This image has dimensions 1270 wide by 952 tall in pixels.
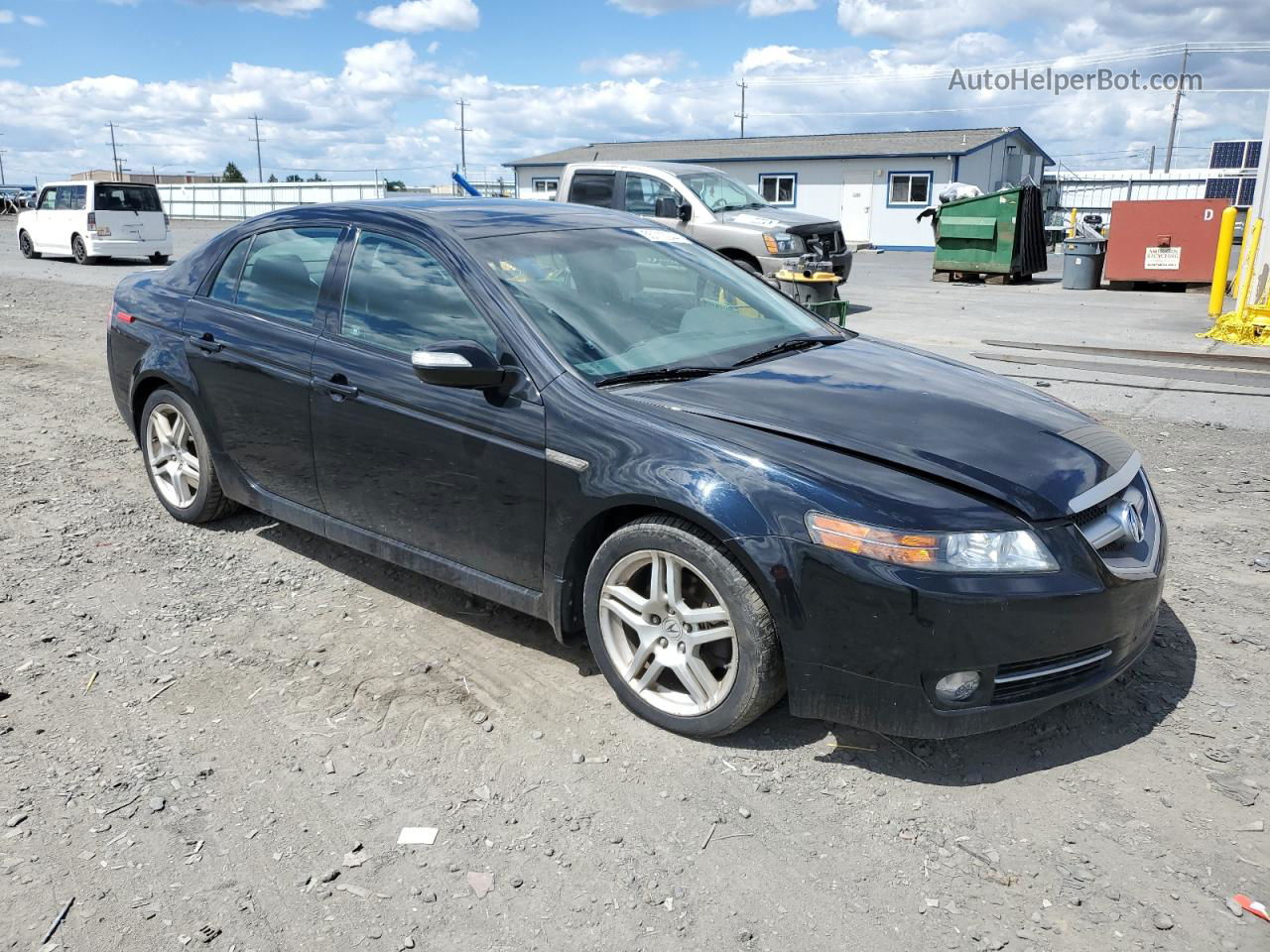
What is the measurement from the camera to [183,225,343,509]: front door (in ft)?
13.9

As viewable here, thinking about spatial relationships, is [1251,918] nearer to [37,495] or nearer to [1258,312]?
[37,495]

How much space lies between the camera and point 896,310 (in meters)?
15.7

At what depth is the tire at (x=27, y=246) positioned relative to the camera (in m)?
25.4

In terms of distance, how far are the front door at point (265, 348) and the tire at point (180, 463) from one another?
0.23m

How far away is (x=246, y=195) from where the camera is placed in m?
52.8

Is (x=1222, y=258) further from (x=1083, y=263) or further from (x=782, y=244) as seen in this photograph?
(x=782, y=244)

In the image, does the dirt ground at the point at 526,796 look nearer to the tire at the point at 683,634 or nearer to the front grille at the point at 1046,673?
the tire at the point at 683,634

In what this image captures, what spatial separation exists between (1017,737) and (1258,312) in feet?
38.4

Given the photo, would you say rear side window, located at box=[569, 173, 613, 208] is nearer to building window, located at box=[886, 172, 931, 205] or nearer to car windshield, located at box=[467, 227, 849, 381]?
Answer: car windshield, located at box=[467, 227, 849, 381]

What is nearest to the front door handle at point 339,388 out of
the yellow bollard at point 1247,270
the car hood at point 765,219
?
the car hood at point 765,219

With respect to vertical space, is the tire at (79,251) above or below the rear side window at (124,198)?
below

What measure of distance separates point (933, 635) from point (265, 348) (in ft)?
9.99

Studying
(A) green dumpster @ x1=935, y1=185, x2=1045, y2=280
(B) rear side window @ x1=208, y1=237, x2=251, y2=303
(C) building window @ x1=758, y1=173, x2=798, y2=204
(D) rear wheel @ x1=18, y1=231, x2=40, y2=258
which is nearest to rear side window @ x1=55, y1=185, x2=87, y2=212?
(D) rear wheel @ x1=18, y1=231, x2=40, y2=258

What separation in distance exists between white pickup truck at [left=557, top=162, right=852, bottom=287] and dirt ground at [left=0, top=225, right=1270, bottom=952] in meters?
9.52
